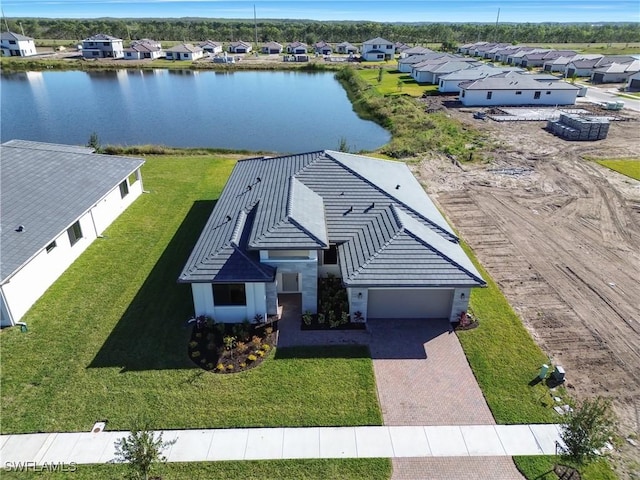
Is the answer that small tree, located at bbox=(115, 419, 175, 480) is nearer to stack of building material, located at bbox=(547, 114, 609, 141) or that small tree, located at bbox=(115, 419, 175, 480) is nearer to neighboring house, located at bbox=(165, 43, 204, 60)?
stack of building material, located at bbox=(547, 114, 609, 141)

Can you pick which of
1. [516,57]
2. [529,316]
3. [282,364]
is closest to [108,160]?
[282,364]

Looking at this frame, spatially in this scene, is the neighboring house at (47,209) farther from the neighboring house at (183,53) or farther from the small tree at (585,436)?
the neighboring house at (183,53)

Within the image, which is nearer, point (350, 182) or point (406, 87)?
point (350, 182)

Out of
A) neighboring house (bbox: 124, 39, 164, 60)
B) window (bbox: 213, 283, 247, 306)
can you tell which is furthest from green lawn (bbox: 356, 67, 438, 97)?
neighboring house (bbox: 124, 39, 164, 60)

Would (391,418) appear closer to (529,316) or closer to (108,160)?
(529,316)

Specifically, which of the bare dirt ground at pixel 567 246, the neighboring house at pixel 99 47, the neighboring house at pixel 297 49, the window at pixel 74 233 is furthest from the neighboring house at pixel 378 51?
the window at pixel 74 233

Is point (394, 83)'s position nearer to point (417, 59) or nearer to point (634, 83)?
point (417, 59)

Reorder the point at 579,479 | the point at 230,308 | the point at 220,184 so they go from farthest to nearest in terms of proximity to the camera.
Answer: the point at 220,184 → the point at 230,308 → the point at 579,479
